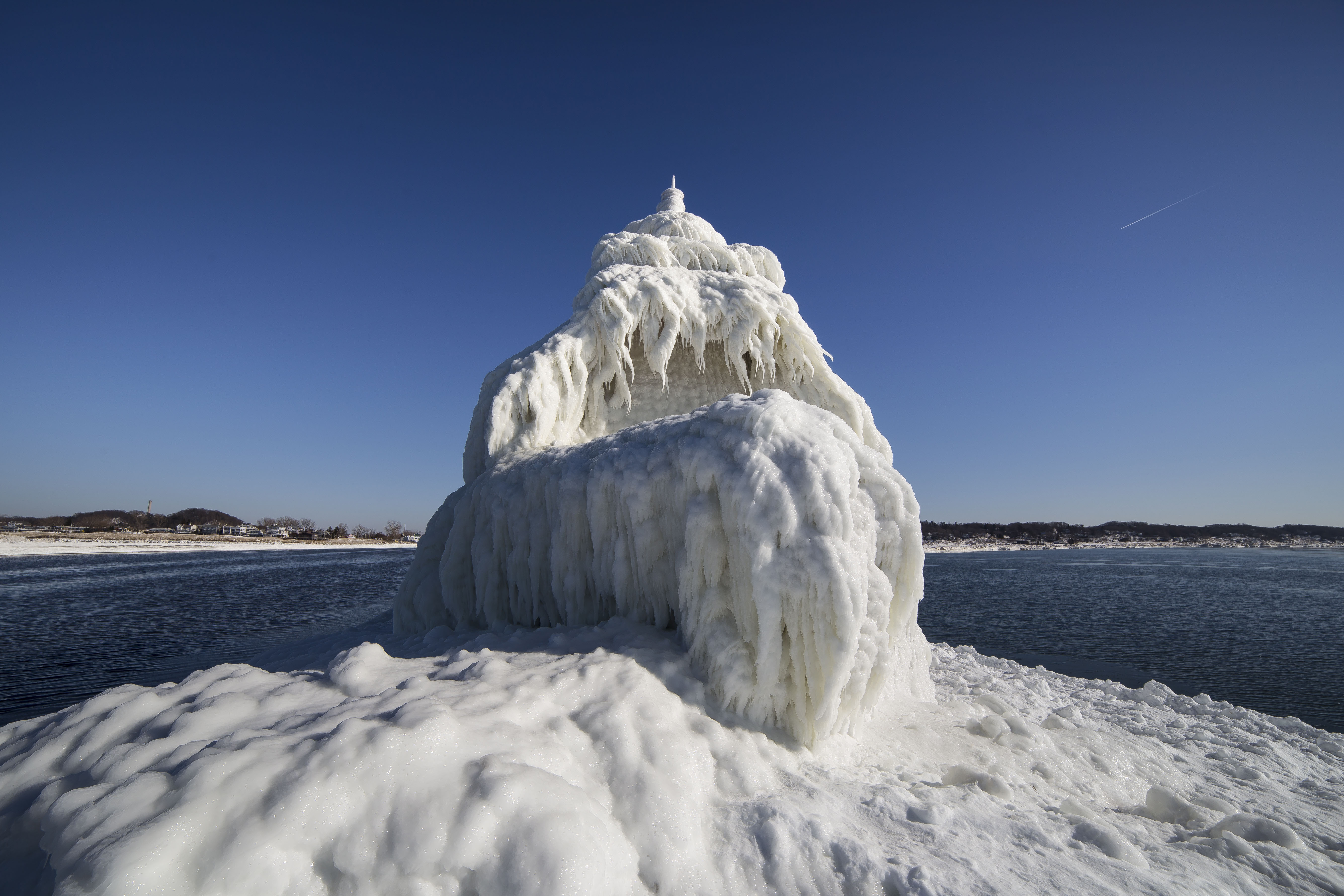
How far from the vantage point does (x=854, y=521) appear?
5832 mm

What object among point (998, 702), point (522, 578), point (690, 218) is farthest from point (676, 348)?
point (998, 702)

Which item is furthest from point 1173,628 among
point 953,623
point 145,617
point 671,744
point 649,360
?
point 145,617

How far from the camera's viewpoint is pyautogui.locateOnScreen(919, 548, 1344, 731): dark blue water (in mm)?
12852

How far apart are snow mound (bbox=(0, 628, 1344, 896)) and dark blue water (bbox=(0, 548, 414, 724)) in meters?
8.97

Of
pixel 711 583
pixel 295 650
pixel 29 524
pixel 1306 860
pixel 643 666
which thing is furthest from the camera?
pixel 29 524

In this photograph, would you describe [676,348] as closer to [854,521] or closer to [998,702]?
[854,521]

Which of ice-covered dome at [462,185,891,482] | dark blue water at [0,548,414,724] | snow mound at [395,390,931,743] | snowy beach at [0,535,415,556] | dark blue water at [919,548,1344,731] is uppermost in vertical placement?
ice-covered dome at [462,185,891,482]

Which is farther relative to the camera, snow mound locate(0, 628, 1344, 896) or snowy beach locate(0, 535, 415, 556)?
snowy beach locate(0, 535, 415, 556)

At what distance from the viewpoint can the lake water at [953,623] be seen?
12.1 meters

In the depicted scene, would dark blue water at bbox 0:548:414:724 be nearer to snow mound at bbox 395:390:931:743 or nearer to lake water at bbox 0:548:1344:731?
lake water at bbox 0:548:1344:731

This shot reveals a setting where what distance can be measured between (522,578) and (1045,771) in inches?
286

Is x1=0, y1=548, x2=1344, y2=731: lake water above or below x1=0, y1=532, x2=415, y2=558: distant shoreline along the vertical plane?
below

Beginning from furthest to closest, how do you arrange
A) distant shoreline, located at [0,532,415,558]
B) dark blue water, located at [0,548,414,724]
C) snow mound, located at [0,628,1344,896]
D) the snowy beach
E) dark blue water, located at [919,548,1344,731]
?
distant shoreline, located at [0,532,415,558]
the snowy beach
dark blue water, located at [919,548,1344,731]
dark blue water, located at [0,548,414,724]
snow mound, located at [0,628,1344,896]

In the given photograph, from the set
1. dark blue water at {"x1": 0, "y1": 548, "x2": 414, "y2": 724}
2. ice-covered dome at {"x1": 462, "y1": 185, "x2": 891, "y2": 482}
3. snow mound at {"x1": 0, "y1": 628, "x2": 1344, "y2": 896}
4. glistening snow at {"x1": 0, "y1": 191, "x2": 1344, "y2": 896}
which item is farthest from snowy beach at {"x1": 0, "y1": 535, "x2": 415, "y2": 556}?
snow mound at {"x1": 0, "y1": 628, "x2": 1344, "y2": 896}
